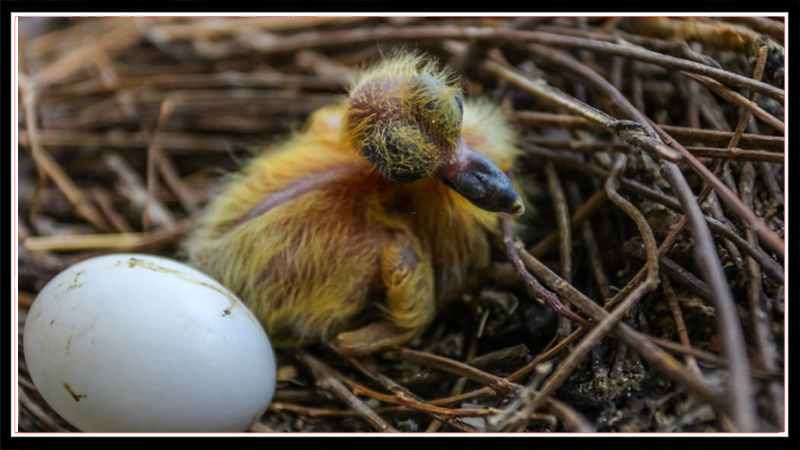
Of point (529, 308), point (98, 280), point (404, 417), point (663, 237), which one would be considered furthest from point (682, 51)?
point (98, 280)

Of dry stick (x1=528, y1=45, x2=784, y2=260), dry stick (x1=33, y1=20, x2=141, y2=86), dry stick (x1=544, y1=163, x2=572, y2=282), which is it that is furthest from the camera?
dry stick (x1=33, y1=20, x2=141, y2=86)

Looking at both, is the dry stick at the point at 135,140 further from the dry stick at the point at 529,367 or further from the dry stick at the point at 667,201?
the dry stick at the point at 529,367

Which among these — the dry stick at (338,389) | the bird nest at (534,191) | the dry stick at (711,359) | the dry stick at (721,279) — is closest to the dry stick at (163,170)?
the bird nest at (534,191)

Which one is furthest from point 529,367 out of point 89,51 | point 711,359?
point 89,51

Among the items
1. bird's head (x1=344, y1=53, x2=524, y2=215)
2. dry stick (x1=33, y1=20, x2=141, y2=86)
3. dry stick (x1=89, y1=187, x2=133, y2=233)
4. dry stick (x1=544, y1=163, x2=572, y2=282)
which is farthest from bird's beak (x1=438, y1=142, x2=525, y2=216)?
dry stick (x1=33, y1=20, x2=141, y2=86)

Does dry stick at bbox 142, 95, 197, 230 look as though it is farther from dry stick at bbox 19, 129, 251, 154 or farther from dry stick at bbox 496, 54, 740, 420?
dry stick at bbox 496, 54, 740, 420

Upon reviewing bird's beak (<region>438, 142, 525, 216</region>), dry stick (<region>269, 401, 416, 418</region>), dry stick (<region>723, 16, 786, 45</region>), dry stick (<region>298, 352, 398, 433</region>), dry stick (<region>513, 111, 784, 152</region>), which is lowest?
dry stick (<region>269, 401, 416, 418</region>)

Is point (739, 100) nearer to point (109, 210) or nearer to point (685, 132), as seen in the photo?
point (685, 132)
